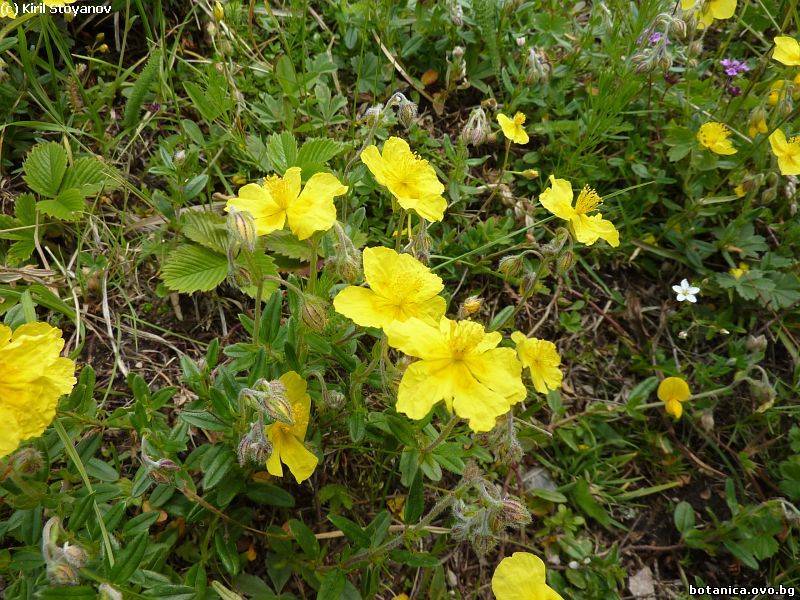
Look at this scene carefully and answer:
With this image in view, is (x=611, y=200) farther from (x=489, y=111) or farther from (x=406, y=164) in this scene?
(x=406, y=164)

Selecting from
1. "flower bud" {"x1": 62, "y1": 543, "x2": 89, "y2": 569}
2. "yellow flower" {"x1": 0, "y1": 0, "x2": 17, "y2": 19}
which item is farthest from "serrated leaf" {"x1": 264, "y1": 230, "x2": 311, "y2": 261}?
"flower bud" {"x1": 62, "y1": 543, "x2": 89, "y2": 569}

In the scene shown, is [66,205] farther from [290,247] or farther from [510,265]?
[510,265]

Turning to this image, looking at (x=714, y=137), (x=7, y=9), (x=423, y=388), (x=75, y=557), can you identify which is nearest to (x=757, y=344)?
(x=714, y=137)

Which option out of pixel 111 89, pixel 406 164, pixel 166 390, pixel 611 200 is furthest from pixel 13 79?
pixel 611 200

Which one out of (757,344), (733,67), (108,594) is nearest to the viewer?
(108,594)

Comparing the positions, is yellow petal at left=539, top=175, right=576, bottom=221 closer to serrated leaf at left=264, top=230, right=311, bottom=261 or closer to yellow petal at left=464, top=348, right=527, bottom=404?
yellow petal at left=464, top=348, right=527, bottom=404

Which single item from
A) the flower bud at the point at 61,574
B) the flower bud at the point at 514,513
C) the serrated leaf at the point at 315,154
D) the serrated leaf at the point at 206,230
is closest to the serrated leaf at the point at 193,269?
the serrated leaf at the point at 206,230
